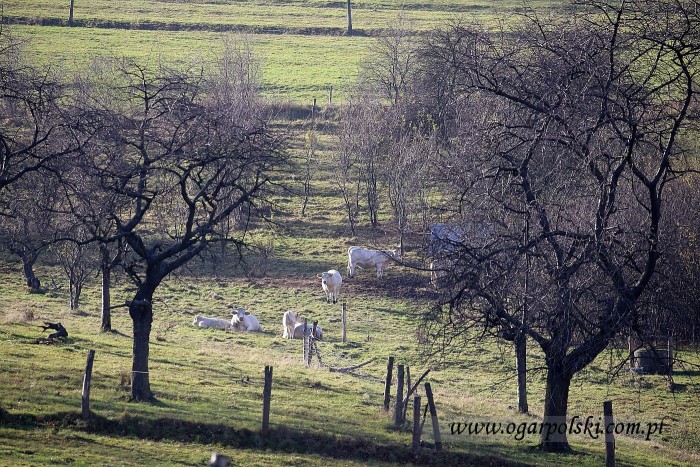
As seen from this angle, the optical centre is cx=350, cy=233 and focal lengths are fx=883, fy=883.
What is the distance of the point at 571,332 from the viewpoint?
15570 mm

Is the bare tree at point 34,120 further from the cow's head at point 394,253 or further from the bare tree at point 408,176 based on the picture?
the bare tree at point 408,176

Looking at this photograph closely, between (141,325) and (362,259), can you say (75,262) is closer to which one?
(141,325)

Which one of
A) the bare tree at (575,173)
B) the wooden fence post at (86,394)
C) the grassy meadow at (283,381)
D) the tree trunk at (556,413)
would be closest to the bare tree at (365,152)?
the grassy meadow at (283,381)

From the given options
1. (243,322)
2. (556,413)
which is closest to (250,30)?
(243,322)

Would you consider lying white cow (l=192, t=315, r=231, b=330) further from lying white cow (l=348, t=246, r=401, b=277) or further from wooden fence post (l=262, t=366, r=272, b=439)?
wooden fence post (l=262, t=366, r=272, b=439)

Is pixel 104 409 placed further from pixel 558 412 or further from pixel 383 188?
pixel 383 188

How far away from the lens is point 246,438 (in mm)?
17219

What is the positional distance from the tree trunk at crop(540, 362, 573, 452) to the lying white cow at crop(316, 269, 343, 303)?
19745 millimetres

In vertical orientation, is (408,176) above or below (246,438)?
above

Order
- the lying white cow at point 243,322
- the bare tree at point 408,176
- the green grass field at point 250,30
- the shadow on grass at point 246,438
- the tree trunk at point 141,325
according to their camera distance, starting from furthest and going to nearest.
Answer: the green grass field at point 250,30 → the bare tree at point 408,176 → the lying white cow at point 243,322 → the tree trunk at point 141,325 → the shadow on grass at point 246,438

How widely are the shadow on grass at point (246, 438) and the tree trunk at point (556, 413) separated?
1.42 m

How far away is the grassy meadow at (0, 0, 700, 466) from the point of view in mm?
16906

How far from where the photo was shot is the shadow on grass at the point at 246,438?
16.9 m

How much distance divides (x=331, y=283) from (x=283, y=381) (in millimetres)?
14948
